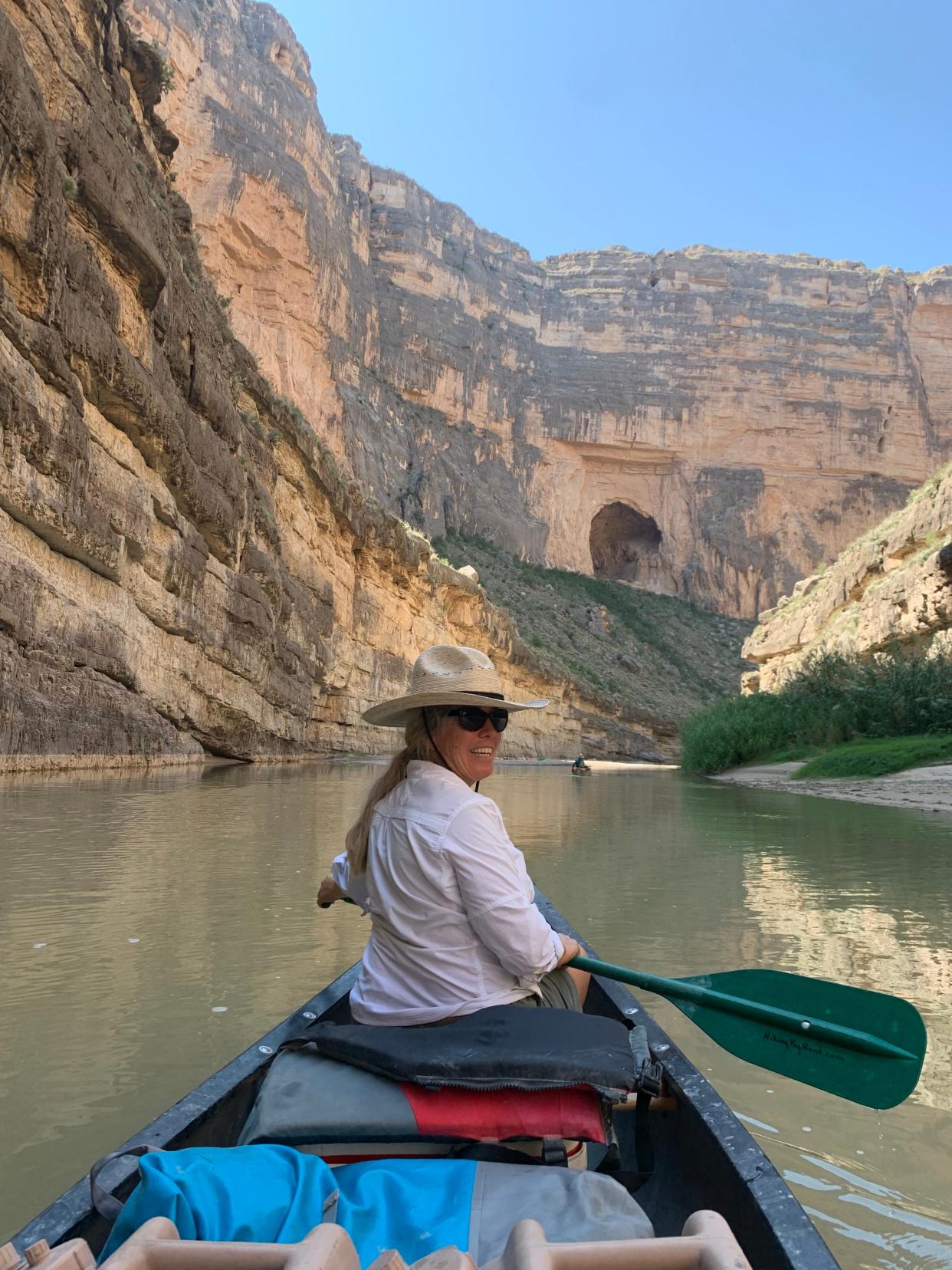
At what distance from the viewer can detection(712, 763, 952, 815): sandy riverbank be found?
13555 mm

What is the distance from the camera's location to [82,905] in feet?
16.8

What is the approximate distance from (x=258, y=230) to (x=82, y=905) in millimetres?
48984

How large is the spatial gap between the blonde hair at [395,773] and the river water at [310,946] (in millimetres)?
1128

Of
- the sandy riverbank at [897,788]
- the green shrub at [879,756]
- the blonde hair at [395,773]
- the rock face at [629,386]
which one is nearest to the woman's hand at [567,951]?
the blonde hair at [395,773]

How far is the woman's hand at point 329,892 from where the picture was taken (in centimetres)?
283

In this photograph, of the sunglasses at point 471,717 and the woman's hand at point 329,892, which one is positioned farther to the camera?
the woman's hand at point 329,892

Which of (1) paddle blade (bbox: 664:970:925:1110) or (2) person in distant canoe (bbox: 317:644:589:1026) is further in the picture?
(1) paddle blade (bbox: 664:970:925:1110)

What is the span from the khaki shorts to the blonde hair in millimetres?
Result: 600

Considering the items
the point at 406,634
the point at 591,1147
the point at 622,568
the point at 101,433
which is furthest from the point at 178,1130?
the point at 622,568

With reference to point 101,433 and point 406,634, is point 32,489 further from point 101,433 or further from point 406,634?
point 406,634

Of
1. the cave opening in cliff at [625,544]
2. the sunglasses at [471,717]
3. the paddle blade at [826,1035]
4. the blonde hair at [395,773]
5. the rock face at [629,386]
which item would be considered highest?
the rock face at [629,386]

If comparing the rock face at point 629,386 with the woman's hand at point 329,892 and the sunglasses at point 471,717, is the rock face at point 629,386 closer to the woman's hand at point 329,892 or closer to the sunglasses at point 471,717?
the woman's hand at point 329,892

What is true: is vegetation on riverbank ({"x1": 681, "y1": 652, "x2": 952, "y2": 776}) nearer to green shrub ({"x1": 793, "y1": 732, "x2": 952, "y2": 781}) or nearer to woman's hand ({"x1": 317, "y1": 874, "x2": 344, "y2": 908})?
green shrub ({"x1": 793, "y1": 732, "x2": 952, "y2": 781})

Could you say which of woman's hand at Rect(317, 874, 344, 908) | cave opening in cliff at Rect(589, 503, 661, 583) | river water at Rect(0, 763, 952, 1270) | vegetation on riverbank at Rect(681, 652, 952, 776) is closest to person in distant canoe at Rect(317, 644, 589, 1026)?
woman's hand at Rect(317, 874, 344, 908)
